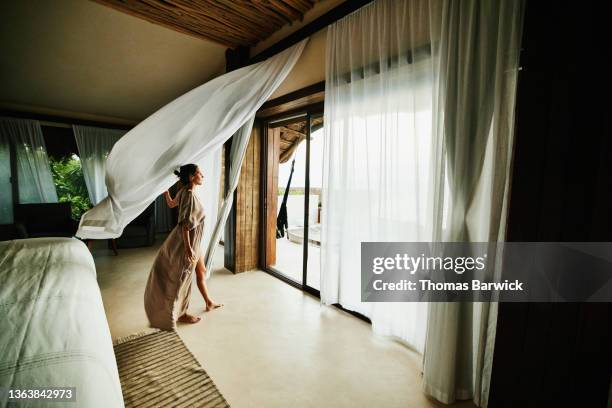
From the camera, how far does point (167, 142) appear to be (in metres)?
1.96

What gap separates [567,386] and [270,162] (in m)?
3.10

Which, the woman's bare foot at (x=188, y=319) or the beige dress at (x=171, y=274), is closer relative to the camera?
the beige dress at (x=171, y=274)

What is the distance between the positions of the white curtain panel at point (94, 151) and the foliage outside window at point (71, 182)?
29 cm

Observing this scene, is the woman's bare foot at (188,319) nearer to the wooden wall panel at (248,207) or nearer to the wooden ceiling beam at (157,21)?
the wooden wall panel at (248,207)

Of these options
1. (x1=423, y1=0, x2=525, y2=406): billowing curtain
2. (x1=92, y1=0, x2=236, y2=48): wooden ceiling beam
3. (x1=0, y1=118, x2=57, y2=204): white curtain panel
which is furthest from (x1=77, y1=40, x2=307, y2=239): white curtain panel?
(x1=0, y1=118, x2=57, y2=204): white curtain panel

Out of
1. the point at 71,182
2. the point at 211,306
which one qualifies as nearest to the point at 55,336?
the point at 211,306

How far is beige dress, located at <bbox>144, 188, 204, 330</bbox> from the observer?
2076 mm

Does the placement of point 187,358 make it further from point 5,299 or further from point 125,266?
point 125,266

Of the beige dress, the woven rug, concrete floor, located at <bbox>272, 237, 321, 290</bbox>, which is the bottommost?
concrete floor, located at <bbox>272, 237, 321, 290</bbox>

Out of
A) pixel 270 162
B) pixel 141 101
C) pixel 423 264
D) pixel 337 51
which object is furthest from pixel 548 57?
pixel 141 101

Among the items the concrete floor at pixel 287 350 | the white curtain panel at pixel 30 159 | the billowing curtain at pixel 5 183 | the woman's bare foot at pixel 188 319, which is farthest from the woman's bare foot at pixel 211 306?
the billowing curtain at pixel 5 183

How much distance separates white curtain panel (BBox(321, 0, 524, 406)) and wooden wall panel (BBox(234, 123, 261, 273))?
1371 millimetres

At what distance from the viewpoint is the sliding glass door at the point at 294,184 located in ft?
9.37

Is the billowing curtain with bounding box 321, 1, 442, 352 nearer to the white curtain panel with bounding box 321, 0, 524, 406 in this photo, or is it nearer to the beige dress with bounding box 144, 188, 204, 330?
the white curtain panel with bounding box 321, 0, 524, 406
